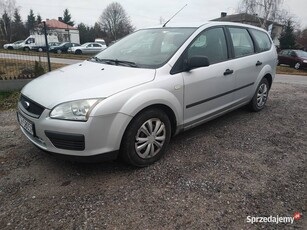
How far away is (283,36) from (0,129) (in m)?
36.7

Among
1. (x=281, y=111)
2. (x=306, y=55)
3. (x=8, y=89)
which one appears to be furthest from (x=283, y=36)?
(x=8, y=89)

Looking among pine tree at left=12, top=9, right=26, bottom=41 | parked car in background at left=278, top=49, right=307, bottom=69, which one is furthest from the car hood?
pine tree at left=12, top=9, right=26, bottom=41

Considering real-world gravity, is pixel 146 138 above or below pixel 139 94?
below

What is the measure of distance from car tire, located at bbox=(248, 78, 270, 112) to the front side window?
1.45m

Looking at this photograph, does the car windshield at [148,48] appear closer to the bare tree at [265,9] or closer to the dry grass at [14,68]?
the dry grass at [14,68]

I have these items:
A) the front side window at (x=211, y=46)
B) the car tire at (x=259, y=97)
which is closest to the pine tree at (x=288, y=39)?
the car tire at (x=259, y=97)

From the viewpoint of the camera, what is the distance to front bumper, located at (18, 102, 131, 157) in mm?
2482

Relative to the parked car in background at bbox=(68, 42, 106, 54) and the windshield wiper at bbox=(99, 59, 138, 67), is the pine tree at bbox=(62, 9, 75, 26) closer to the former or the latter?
the parked car in background at bbox=(68, 42, 106, 54)

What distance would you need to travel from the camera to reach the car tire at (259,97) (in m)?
4.96

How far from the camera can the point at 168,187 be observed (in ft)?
8.77

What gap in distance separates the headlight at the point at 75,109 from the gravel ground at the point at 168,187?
2.46 feet

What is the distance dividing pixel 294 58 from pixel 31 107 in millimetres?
20455

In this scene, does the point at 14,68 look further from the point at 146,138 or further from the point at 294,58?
the point at 294,58

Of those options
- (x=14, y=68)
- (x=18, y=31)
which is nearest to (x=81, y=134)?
(x=14, y=68)
